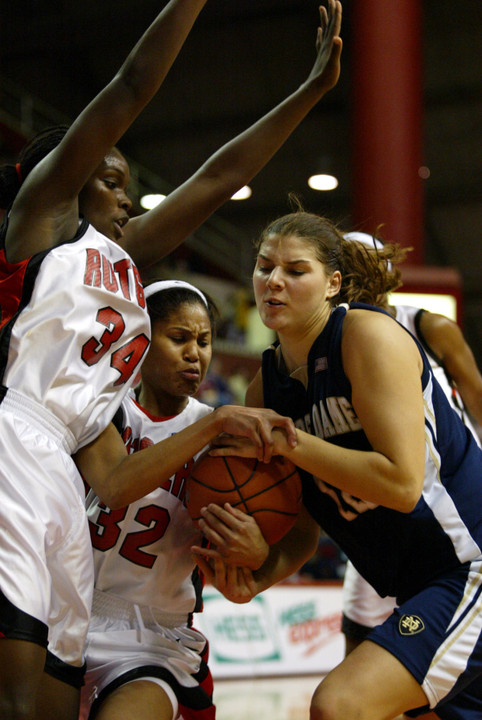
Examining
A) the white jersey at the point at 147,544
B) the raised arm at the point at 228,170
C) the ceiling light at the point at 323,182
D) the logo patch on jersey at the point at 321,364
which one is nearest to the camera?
the logo patch on jersey at the point at 321,364

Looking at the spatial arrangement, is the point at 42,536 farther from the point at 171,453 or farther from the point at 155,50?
the point at 155,50

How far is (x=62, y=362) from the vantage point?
2.29 m

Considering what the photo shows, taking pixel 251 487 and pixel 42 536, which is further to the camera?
pixel 251 487

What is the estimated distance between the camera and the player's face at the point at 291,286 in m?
2.63

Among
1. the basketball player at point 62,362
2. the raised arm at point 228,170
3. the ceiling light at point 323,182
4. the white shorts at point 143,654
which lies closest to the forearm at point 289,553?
the white shorts at point 143,654

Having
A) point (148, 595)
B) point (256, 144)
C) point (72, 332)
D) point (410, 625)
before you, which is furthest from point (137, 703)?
point (256, 144)

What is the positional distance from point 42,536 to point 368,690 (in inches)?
37.1

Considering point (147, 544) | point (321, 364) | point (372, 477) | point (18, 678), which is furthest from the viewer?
point (147, 544)

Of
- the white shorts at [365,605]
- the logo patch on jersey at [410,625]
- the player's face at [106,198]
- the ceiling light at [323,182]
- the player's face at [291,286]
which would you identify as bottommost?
the white shorts at [365,605]

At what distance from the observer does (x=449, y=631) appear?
233 centimetres

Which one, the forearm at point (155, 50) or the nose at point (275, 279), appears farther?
the nose at point (275, 279)

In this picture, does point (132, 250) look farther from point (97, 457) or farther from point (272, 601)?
point (272, 601)

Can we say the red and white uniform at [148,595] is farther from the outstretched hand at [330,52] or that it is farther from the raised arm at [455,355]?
the raised arm at [455,355]

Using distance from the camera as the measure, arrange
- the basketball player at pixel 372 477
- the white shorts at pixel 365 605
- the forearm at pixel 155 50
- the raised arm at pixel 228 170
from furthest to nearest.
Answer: the white shorts at pixel 365 605 < the raised arm at pixel 228 170 < the forearm at pixel 155 50 < the basketball player at pixel 372 477
